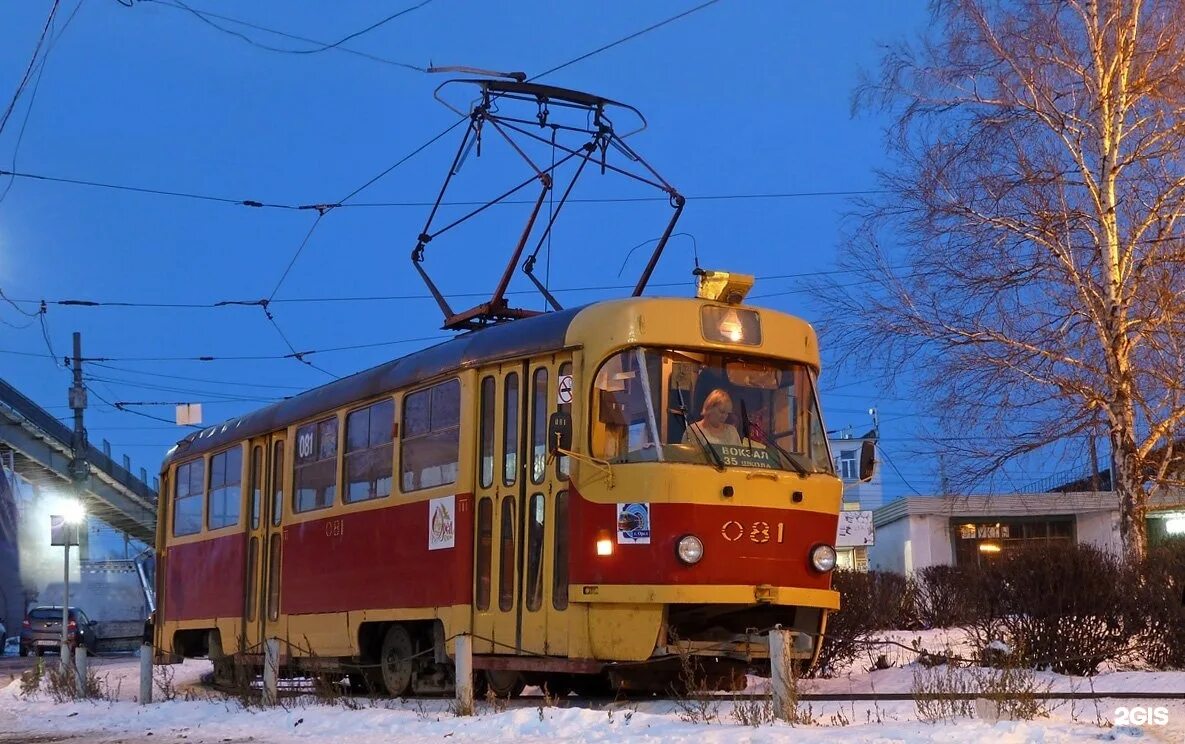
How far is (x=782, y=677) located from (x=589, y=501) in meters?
2.16

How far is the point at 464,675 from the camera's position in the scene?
10719 millimetres

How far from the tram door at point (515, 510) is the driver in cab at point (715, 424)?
1.08 meters

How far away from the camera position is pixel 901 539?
40.1m

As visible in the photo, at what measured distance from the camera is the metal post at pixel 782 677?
912 centimetres

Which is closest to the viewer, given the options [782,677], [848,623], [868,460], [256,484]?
[782,677]

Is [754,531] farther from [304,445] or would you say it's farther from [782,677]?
[304,445]

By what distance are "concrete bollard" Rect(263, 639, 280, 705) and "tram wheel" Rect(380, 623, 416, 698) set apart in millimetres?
968

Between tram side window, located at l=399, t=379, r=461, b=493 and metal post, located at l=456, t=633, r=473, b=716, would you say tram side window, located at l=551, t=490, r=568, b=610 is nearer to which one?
metal post, located at l=456, t=633, r=473, b=716

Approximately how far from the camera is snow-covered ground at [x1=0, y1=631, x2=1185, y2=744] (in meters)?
8.22

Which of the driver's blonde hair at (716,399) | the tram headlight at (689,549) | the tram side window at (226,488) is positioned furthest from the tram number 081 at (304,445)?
the tram headlight at (689,549)

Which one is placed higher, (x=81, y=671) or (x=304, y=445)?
(x=304, y=445)

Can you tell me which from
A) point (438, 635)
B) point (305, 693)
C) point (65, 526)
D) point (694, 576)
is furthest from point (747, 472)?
point (65, 526)

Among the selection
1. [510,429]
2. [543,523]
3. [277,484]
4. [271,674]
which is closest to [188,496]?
[277,484]

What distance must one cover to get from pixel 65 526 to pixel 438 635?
1251 cm
